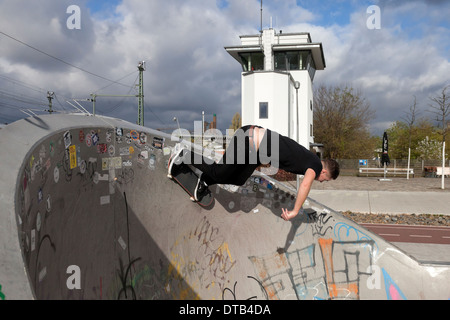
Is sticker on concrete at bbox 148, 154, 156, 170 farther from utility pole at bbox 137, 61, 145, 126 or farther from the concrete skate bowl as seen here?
utility pole at bbox 137, 61, 145, 126

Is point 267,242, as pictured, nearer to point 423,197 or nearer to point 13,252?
point 13,252

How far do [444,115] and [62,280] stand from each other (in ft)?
78.0

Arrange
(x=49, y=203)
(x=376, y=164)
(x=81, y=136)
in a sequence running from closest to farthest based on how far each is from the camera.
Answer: (x=49, y=203) < (x=81, y=136) < (x=376, y=164)

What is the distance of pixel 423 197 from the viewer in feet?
49.6

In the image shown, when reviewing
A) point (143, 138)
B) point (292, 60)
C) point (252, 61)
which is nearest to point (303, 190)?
point (143, 138)

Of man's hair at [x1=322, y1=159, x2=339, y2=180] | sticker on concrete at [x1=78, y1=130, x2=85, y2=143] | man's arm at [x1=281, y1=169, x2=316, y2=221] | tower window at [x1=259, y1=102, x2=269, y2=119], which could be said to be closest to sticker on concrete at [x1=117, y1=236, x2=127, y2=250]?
sticker on concrete at [x1=78, y1=130, x2=85, y2=143]

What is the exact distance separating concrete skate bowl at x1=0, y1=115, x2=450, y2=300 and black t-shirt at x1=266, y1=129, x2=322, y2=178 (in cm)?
79

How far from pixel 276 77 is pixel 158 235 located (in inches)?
949

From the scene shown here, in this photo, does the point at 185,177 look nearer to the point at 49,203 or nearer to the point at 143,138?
the point at 143,138

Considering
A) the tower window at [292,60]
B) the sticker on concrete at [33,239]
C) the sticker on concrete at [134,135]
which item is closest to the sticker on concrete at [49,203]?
the sticker on concrete at [33,239]

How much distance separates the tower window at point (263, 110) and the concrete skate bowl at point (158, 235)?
73.2 ft

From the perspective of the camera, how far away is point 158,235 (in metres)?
3.78

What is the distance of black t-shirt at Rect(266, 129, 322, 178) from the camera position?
3.70 m
